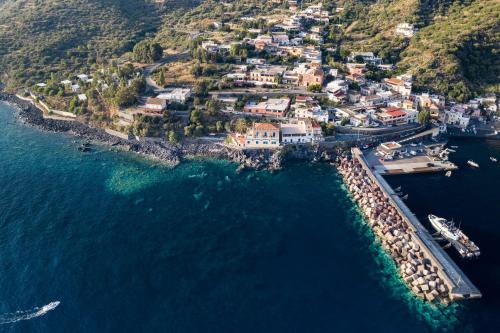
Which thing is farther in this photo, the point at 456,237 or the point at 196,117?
the point at 196,117

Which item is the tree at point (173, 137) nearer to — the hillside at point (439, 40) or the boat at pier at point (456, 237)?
the boat at pier at point (456, 237)

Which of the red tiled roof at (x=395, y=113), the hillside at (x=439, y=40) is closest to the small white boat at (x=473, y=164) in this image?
the red tiled roof at (x=395, y=113)

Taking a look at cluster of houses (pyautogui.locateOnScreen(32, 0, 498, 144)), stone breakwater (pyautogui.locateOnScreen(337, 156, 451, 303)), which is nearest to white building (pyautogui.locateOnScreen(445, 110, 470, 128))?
cluster of houses (pyautogui.locateOnScreen(32, 0, 498, 144))

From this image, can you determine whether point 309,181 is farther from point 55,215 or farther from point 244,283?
point 55,215

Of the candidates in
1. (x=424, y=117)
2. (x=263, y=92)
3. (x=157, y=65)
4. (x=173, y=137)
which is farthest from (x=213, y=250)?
(x=157, y=65)

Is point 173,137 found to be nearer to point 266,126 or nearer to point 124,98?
point 124,98
